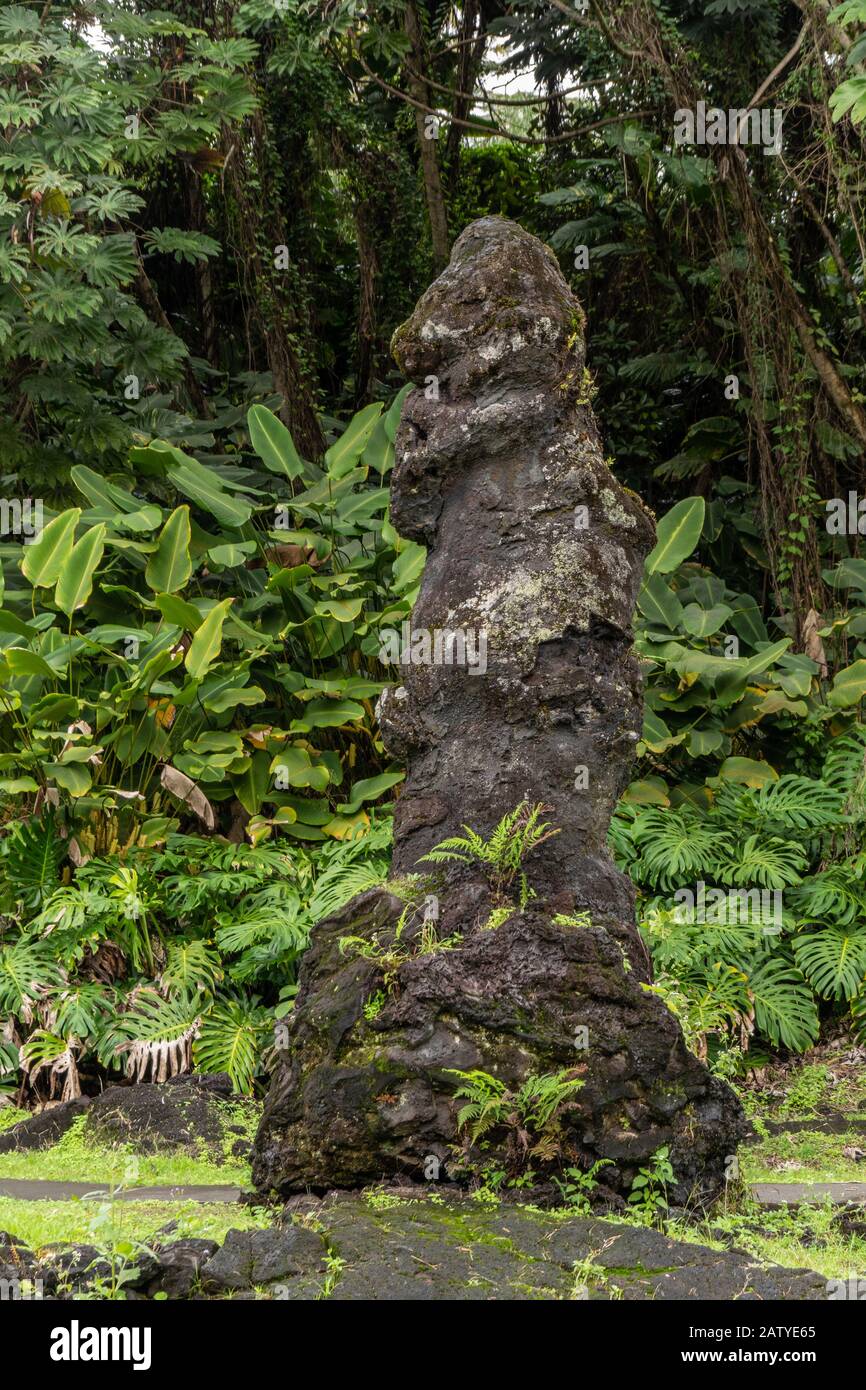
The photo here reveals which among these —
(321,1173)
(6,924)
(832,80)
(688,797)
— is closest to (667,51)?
(832,80)

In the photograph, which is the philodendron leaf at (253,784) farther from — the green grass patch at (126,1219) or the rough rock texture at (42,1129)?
the green grass patch at (126,1219)

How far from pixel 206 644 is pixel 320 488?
6.61ft

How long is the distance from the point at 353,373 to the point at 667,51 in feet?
16.0

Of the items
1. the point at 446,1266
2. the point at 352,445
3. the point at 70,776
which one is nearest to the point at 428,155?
the point at 352,445

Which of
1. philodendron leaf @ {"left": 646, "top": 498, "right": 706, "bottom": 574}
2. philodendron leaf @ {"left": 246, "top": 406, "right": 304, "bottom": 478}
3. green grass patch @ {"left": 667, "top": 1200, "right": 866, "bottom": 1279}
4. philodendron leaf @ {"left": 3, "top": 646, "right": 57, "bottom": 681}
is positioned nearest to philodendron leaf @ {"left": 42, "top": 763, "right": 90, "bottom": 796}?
philodendron leaf @ {"left": 3, "top": 646, "right": 57, "bottom": 681}

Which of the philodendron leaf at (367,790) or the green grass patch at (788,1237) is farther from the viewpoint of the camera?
the philodendron leaf at (367,790)

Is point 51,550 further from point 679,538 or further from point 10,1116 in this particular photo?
point 679,538

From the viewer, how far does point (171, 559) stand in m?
8.09

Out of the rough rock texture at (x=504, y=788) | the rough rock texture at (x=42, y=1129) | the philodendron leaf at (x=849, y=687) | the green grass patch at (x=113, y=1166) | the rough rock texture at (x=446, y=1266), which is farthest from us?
the philodendron leaf at (x=849, y=687)

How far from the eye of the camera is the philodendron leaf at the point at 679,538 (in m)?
8.47

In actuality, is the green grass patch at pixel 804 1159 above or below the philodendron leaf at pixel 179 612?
below

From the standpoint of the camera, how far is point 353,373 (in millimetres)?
13031

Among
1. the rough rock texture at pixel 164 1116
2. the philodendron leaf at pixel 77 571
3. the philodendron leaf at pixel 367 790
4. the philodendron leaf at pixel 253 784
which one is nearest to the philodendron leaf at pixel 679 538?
the philodendron leaf at pixel 367 790

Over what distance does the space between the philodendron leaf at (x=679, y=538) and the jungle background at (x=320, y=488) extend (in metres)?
0.03
